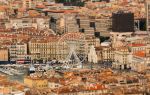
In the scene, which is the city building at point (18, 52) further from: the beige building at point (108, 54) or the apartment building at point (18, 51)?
the beige building at point (108, 54)

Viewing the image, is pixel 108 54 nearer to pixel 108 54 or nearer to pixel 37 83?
pixel 108 54

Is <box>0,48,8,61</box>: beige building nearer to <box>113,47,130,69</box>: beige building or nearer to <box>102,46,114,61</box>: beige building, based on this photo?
→ <box>102,46,114,61</box>: beige building

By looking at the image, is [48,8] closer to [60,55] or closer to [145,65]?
[60,55]

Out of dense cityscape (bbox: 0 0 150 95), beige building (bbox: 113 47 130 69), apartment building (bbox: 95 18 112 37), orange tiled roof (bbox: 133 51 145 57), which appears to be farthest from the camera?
apartment building (bbox: 95 18 112 37)

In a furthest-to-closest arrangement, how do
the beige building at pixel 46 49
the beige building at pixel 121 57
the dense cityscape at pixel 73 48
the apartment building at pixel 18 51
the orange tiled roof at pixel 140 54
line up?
the apartment building at pixel 18 51, the beige building at pixel 46 49, the orange tiled roof at pixel 140 54, the beige building at pixel 121 57, the dense cityscape at pixel 73 48

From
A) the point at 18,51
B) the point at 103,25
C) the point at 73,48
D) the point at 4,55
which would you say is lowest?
the point at 4,55

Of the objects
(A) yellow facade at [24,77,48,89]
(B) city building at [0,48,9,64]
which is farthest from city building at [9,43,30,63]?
(A) yellow facade at [24,77,48,89]

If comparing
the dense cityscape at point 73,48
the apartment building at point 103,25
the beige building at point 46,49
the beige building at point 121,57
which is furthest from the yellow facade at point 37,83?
the apartment building at point 103,25

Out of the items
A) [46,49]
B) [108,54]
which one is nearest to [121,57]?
[108,54]

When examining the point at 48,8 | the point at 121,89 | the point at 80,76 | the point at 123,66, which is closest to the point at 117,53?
the point at 123,66
